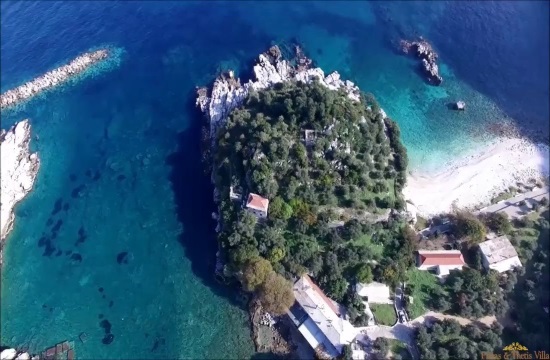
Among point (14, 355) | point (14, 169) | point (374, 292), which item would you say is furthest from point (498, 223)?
point (14, 169)

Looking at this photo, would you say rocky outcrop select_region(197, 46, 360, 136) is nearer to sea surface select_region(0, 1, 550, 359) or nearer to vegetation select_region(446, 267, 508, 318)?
sea surface select_region(0, 1, 550, 359)

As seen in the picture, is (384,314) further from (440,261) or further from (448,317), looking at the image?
(440,261)

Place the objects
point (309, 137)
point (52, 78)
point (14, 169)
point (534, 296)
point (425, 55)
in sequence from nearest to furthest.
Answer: point (534, 296), point (309, 137), point (14, 169), point (52, 78), point (425, 55)

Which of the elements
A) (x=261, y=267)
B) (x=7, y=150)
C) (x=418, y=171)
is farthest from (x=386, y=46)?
(x=7, y=150)

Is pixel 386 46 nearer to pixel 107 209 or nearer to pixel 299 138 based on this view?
pixel 299 138

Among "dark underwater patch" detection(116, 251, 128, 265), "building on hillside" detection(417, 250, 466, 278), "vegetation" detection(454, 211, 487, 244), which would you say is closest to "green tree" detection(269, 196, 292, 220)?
"building on hillside" detection(417, 250, 466, 278)
